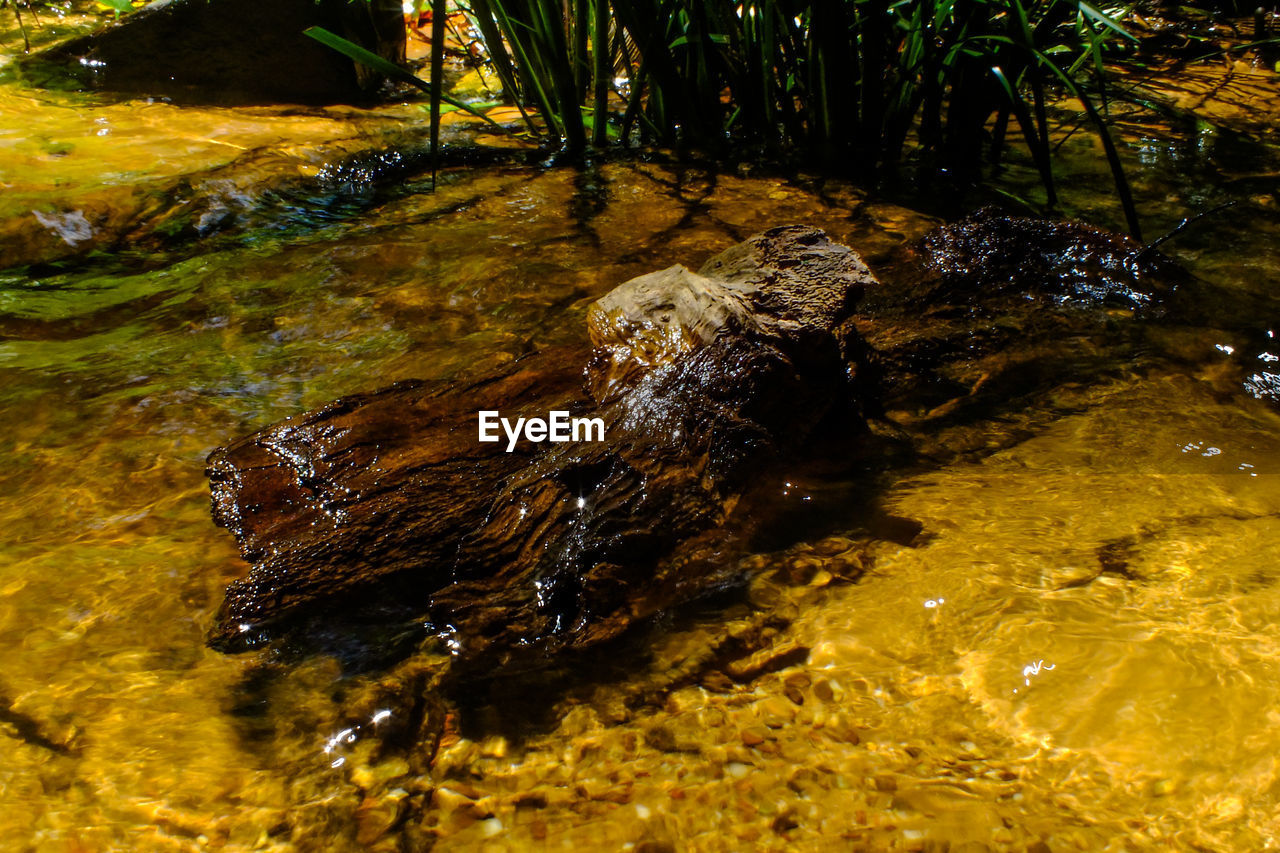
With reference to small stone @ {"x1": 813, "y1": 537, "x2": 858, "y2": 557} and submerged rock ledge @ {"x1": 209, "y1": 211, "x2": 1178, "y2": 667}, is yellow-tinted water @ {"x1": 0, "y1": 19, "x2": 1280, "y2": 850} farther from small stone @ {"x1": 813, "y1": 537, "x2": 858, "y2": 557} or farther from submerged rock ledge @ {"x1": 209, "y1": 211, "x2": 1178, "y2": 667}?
submerged rock ledge @ {"x1": 209, "y1": 211, "x2": 1178, "y2": 667}

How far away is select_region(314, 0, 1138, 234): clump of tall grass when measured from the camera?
317 cm

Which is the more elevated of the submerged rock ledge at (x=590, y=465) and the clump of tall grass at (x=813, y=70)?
the clump of tall grass at (x=813, y=70)

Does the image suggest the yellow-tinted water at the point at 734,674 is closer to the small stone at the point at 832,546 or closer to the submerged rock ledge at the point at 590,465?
the small stone at the point at 832,546

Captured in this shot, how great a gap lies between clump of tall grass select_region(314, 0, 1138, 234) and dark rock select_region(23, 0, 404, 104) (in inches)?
73.3

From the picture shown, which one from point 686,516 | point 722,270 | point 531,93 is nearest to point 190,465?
point 686,516

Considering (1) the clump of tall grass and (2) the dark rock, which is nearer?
(1) the clump of tall grass

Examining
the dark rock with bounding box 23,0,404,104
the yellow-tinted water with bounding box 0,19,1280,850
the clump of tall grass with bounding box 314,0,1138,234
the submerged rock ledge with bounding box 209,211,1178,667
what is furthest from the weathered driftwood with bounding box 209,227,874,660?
the dark rock with bounding box 23,0,404,104

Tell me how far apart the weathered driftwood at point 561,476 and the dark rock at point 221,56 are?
4.18 metres

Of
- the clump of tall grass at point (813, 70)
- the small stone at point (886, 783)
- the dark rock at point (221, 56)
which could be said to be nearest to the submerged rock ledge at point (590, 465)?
the small stone at point (886, 783)

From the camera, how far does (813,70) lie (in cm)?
352

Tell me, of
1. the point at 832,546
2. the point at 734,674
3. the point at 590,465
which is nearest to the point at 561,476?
the point at 590,465

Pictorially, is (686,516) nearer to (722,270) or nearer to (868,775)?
(868,775)

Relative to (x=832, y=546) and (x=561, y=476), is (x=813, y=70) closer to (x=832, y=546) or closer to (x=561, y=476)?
(x=832, y=546)

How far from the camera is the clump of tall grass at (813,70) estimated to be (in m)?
3.17
